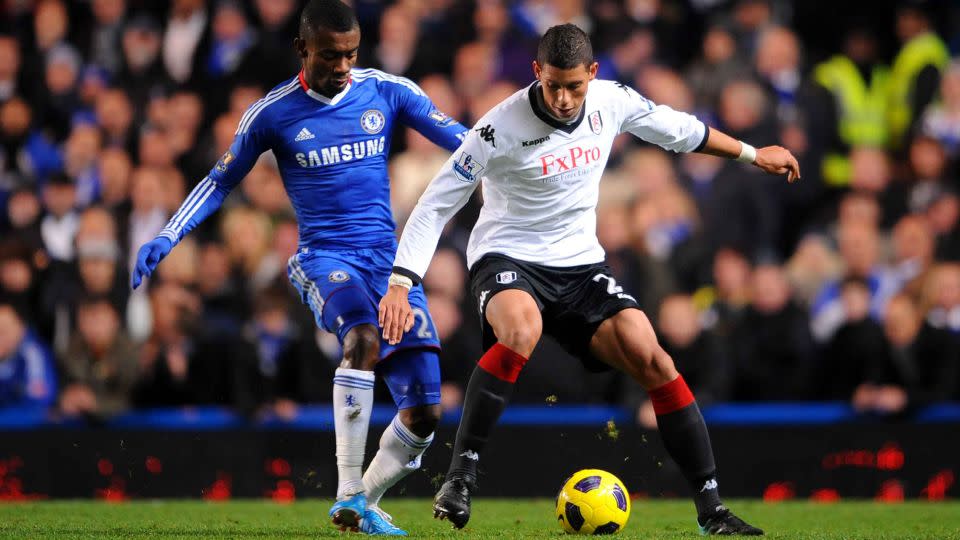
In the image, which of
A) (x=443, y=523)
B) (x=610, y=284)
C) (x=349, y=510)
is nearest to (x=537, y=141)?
(x=610, y=284)

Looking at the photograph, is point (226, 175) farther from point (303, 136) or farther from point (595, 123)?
point (595, 123)

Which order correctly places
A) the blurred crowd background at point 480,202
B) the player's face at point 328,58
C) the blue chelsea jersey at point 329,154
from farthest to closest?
1. the blurred crowd background at point 480,202
2. the blue chelsea jersey at point 329,154
3. the player's face at point 328,58

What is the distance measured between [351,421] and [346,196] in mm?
1207

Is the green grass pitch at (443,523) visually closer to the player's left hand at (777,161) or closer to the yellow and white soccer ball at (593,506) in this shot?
the yellow and white soccer ball at (593,506)

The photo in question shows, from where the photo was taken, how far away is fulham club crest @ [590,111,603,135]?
24.6 ft

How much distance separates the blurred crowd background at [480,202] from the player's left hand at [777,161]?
312 cm

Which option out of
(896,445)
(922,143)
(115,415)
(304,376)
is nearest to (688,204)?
(922,143)

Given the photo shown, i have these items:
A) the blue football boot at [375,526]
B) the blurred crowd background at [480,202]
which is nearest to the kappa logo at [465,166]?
the blue football boot at [375,526]

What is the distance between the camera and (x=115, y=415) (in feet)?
36.3

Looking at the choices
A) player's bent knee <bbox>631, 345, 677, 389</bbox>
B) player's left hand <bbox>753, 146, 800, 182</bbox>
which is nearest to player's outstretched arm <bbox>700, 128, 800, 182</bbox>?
player's left hand <bbox>753, 146, 800, 182</bbox>

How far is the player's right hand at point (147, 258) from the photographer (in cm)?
735

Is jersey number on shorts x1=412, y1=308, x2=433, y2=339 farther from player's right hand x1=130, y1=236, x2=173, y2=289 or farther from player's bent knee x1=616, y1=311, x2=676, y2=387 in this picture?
player's right hand x1=130, y1=236, x2=173, y2=289

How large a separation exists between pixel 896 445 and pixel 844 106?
3724 millimetres

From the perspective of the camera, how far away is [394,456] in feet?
26.3
